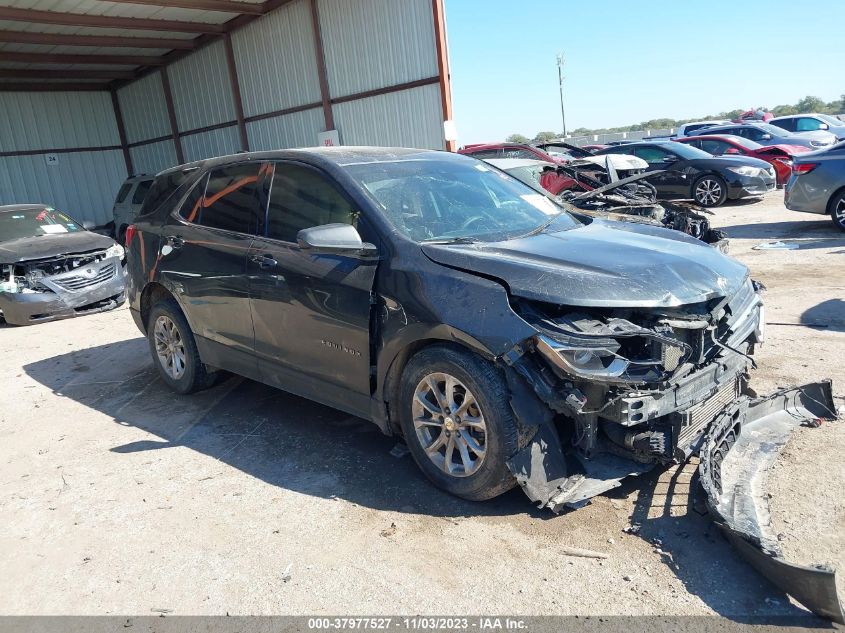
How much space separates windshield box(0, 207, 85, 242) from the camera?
9.80 meters

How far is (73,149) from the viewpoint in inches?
971

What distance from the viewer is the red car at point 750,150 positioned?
16.7m

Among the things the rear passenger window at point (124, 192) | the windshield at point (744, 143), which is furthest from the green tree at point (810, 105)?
the rear passenger window at point (124, 192)

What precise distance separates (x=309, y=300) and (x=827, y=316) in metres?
4.99

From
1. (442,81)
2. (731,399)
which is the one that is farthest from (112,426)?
(442,81)

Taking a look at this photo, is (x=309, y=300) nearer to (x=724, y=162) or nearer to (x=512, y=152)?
(x=512, y=152)

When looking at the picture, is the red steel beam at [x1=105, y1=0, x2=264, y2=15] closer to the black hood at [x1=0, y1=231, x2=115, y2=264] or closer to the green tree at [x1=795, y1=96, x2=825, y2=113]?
the black hood at [x1=0, y1=231, x2=115, y2=264]

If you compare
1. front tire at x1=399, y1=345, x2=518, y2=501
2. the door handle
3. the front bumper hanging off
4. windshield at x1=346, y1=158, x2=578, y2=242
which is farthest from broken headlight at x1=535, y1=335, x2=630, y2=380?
the door handle

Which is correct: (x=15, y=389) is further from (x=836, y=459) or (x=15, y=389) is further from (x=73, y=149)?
(x=73, y=149)

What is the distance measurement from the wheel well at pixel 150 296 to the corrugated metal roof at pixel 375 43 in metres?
9.75

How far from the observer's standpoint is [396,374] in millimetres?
3713

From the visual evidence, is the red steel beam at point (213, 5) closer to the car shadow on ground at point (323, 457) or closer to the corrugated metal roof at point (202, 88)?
the corrugated metal roof at point (202, 88)

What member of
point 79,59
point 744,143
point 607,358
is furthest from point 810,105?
point 607,358

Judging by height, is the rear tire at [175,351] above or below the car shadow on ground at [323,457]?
above
